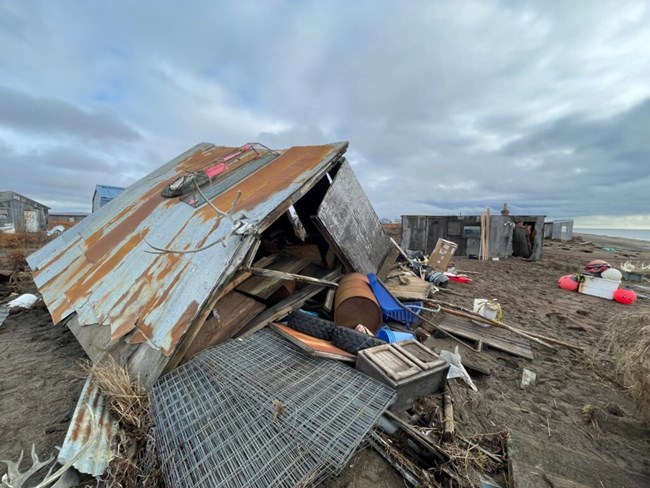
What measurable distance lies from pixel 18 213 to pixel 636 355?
3858 centimetres

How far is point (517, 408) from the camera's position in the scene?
3479 millimetres

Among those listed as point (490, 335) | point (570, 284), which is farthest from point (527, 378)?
point (570, 284)

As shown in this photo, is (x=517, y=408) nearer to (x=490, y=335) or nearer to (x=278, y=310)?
(x=490, y=335)

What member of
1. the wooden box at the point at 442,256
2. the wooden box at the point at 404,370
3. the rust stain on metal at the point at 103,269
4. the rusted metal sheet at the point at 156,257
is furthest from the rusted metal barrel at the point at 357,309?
the wooden box at the point at 442,256

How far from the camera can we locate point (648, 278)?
11.5 metres

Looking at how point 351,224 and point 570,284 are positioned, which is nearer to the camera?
point 351,224

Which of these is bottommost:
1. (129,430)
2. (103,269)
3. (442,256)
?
(129,430)

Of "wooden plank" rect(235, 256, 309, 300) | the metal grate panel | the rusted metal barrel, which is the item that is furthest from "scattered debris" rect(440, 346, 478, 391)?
"wooden plank" rect(235, 256, 309, 300)

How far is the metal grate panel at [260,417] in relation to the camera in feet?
6.66

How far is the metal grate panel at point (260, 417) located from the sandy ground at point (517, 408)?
456mm

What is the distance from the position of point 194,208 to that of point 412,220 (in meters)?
15.9

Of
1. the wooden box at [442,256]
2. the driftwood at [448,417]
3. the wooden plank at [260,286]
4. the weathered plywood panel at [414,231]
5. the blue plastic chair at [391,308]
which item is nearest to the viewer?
the driftwood at [448,417]

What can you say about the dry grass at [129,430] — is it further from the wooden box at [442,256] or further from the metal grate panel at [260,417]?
the wooden box at [442,256]

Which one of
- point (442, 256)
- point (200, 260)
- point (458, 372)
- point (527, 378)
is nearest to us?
point (200, 260)
